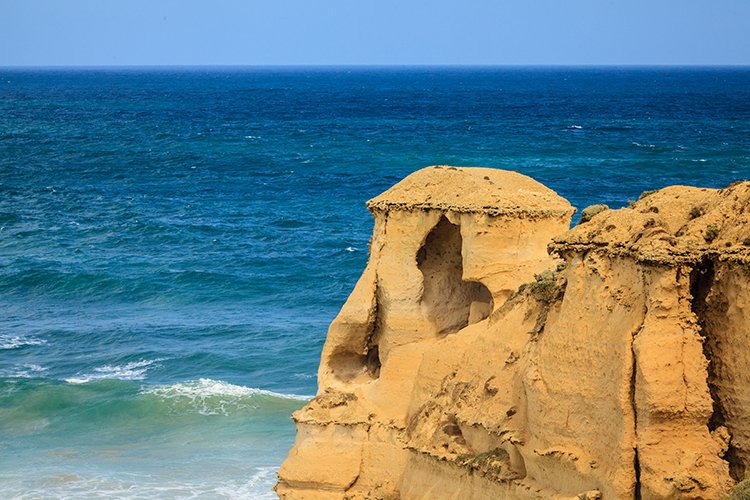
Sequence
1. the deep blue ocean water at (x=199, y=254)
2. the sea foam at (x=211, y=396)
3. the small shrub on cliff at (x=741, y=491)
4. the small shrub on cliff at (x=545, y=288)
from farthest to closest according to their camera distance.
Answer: the sea foam at (x=211, y=396)
the deep blue ocean water at (x=199, y=254)
the small shrub on cliff at (x=545, y=288)
the small shrub on cliff at (x=741, y=491)

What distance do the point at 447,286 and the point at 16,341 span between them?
27.0 m

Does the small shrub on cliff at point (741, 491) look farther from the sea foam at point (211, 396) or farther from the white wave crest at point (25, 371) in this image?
the white wave crest at point (25, 371)

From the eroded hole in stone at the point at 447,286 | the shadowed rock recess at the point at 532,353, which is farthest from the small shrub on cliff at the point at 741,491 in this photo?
the eroded hole in stone at the point at 447,286

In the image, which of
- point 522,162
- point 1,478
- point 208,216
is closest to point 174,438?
point 1,478

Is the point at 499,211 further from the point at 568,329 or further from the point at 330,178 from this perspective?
the point at 330,178

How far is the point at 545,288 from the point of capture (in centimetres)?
1521

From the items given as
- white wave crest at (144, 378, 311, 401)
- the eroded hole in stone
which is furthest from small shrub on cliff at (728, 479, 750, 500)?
white wave crest at (144, 378, 311, 401)

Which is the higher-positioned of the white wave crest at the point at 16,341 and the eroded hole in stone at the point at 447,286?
the eroded hole in stone at the point at 447,286

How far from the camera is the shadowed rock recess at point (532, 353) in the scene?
40.6ft

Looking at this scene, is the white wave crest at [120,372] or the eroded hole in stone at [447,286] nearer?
the eroded hole in stone at [447,286]

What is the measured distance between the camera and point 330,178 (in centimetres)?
8262

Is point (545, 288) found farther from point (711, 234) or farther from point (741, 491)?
point (741, 491)

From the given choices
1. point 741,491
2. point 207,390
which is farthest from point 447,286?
point 207,390

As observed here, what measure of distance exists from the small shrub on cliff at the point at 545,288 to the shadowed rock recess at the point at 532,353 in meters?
0.03
